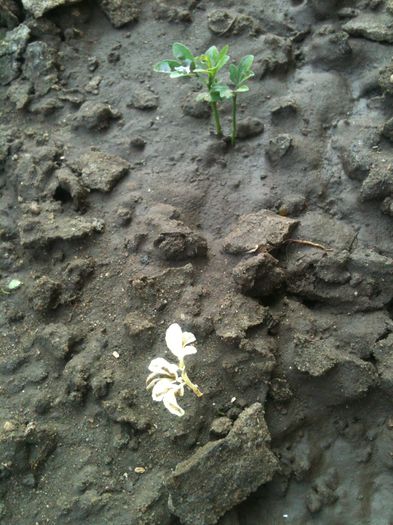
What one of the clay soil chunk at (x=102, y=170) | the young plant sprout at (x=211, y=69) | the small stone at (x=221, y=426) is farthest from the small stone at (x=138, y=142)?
the small stone at (x=221, y=426)

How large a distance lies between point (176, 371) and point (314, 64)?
72.4 inches

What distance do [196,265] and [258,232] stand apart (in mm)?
306

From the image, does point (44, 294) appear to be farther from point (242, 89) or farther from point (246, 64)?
point (246, 64)

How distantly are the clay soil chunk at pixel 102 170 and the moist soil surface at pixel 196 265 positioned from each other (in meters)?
0.01

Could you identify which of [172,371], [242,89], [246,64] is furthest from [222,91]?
[172,371]

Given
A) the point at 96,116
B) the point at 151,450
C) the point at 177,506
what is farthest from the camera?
the point at 96,116

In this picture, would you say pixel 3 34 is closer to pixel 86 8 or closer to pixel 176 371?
pixel 86 8

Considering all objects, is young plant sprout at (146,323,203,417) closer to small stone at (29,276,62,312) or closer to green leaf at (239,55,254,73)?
small stone at (29,276,62,312)

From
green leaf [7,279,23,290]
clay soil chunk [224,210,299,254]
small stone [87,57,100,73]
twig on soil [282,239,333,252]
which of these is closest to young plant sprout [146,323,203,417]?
clay soil chunk [224,210,299,254]

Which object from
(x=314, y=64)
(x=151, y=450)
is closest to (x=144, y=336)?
(x=151, y=450)

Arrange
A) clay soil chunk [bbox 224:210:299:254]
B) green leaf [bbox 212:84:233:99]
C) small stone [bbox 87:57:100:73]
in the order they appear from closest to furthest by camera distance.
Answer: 1. clay soil chunk [bbox 224:210:299:254]
2. green leaf [bbox 212:84:233:99]
3. small stone [bbox 87:57:100:73]

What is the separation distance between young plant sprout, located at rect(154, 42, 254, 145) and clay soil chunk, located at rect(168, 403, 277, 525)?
144 cm

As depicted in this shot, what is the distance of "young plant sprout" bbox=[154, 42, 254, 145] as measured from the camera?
220cm

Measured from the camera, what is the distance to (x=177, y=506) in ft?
5.44
